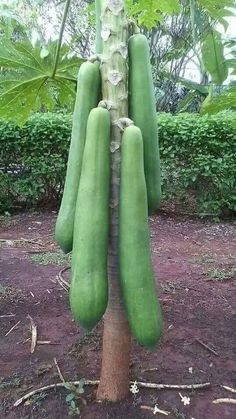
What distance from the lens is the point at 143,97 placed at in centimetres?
194

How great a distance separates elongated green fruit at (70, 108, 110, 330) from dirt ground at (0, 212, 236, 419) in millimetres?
861

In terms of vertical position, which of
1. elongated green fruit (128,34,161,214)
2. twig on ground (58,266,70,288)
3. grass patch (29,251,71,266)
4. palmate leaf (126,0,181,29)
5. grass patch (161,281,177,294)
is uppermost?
palmate leaf (126,0,181,29)

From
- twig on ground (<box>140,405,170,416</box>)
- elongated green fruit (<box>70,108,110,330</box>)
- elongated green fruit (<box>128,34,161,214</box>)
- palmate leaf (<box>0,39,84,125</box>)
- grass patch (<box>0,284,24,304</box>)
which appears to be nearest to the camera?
elongated green fruit (<box>70,108,110,330</box>)

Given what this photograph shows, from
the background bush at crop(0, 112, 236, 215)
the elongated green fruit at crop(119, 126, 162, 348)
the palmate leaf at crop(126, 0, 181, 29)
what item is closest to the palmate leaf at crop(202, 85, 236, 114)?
the palmate leaf at crop(126, 0, 181, 29)

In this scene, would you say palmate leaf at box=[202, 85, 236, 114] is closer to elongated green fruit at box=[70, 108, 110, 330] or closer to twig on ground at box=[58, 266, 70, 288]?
elongated green fruit at box=[70, 108, 110, 330]

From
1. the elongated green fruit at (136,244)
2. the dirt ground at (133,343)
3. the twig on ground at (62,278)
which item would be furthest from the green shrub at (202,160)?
the elongated green fruit at (136,244)

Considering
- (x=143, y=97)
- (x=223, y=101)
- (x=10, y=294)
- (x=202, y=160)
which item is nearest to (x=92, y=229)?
(x=143, y=97)

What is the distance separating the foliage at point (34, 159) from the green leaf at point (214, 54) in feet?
7.95

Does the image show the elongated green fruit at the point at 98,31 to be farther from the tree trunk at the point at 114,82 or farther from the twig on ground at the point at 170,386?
the twig on ground at the point at 170,386

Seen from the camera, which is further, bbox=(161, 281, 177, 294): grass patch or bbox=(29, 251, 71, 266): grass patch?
bbox=(29, 251, 71, 266): grass patch

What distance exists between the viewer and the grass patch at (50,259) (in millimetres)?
5148

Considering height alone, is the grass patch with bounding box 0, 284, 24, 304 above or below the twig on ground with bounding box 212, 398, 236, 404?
above

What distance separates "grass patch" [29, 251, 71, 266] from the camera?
5.15m

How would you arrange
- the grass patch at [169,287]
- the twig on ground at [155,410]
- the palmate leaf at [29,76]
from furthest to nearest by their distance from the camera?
1. the grass patch at [169,287]
2. the palmate leaf at [29,76]
3. the twig on ground at [155,410]
